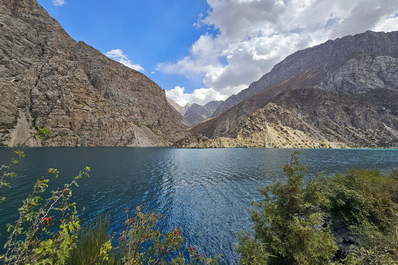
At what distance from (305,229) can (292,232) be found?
2.06 feet

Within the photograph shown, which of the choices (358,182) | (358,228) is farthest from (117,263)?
(358,182)

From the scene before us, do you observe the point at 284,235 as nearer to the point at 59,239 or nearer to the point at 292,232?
the point at 292,232

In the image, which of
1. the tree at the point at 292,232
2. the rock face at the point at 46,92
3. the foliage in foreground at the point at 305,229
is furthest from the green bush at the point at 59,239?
the rock face at the point at 46,92

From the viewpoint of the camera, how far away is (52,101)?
13600cm

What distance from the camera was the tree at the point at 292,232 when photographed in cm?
757

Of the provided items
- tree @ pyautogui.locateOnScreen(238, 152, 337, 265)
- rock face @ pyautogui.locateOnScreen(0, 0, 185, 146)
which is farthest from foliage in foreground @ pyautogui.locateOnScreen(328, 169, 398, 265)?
rock face @ pyautogui.locateOnScreen(0, 0, 185, 146)

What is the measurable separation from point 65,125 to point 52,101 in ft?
76.2

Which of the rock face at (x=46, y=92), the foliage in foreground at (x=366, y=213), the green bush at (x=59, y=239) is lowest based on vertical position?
the foliage in foreground at (x=366, y=213)

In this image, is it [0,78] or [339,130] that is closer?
[0,78]

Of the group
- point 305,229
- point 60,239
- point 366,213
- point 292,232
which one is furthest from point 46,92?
point 366,213

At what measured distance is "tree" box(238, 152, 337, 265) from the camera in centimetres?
757

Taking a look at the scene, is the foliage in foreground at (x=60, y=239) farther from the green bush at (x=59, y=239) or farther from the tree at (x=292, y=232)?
the tree at (x=292, y=232)

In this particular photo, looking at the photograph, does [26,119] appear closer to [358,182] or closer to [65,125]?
[65,125]

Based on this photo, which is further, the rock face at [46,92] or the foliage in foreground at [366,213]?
the rock face at [46,92]
